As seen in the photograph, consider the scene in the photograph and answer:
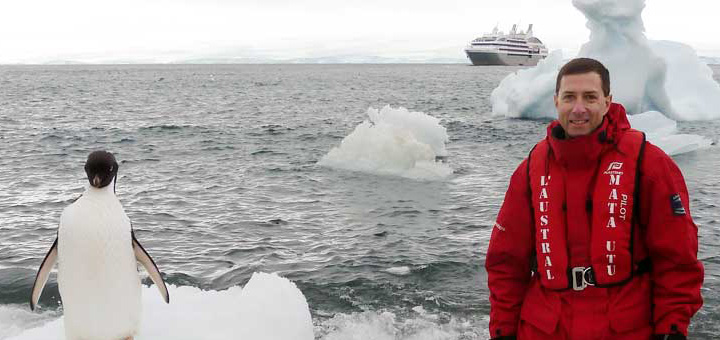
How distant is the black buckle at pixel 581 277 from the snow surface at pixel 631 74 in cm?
2122

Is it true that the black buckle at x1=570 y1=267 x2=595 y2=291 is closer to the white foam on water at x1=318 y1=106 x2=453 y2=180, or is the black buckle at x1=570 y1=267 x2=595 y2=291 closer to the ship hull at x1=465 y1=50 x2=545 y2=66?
the white foam on water at x1=318 y1=106 x2=453 y2=180

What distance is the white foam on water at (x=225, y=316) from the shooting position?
4.73m

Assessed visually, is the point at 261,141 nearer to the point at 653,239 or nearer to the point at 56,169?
the point at 56,169

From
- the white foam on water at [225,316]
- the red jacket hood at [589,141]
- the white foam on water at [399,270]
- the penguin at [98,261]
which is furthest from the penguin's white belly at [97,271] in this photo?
the white foam on water at [399,270]

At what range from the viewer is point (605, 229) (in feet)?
7.97

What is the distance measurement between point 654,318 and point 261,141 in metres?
18.7

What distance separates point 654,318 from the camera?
7.97 feet

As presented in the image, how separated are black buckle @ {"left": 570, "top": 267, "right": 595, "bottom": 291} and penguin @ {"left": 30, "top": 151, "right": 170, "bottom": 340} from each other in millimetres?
2642

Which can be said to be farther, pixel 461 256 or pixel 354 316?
pixel 461 256

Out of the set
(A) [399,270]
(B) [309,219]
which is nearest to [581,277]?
(A) [399,270]

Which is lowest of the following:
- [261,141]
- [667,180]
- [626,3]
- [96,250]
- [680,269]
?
[261,141]

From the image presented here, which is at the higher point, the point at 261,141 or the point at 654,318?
the point at 654,318

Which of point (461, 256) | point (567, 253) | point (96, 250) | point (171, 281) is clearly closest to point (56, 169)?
point (171, 281)

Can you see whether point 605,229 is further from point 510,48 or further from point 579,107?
point 510,48
